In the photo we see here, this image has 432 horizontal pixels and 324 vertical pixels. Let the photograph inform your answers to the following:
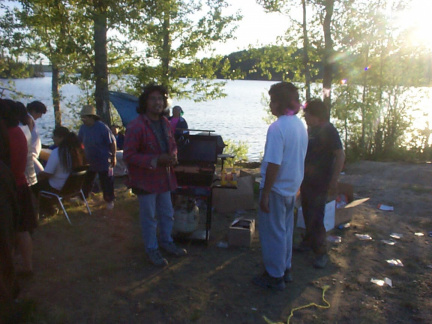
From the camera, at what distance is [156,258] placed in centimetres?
401

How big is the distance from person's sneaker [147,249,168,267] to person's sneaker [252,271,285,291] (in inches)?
38.2

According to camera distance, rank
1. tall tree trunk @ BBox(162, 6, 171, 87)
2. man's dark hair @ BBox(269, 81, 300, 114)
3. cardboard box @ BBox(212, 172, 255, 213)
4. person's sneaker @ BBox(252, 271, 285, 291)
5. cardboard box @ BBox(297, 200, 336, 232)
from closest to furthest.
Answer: man's dark hair @ BBox(269, 81, 300, 114), person's sneaker @ BBox(252, 271, 285, 291), cardboard box @ BBox(297, 200, 336, 232), cardboard box @ BBox(212, 172, 255, 213), tall tree trunk @ BBox(162, 6, 171, 87)

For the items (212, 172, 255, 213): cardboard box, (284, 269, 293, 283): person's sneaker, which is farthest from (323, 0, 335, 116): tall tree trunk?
(284, 269, 293, 283): person's sneaker

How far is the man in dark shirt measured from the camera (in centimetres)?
401

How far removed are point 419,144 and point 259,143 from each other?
10.3m

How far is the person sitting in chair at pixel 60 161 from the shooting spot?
201 inches

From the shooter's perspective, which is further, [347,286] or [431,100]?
[431,100]

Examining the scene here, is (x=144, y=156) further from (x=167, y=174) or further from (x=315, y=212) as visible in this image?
(x=315, y=212)

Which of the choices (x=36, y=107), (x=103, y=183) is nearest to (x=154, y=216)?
(x=103, y=183)

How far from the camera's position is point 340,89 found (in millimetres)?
11914

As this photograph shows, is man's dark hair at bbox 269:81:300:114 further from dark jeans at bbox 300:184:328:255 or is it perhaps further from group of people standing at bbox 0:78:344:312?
dark jeans at bbox 300:184:328:255

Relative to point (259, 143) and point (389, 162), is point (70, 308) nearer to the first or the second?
point (389, 162)

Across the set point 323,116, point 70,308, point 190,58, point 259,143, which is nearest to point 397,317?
point 323,116

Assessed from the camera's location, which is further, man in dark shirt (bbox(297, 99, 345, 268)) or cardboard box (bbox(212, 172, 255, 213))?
cardboard box (bbox(212, 172, 255, 213))
